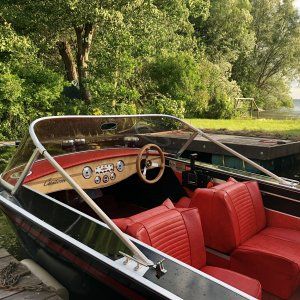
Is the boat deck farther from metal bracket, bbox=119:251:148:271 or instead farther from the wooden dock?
metal bracket, bbox=119:251:148:271

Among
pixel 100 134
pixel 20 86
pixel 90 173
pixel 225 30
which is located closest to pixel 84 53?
pixel 20 86

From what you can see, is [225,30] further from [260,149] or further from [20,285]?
[20,285]

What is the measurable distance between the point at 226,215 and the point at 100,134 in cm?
171

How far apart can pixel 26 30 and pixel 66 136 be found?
775 cm

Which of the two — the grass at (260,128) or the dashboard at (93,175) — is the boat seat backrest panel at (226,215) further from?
the grass at (260,128)

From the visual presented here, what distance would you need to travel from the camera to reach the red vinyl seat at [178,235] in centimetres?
219

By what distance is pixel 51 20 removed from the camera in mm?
9711

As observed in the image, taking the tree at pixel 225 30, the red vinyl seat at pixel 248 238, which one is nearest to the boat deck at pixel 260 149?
the red vinyl seat at pixel 248 238

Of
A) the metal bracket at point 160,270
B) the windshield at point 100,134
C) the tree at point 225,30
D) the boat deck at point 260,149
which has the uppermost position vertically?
the tree at point 225,30

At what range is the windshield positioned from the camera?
3.22 m

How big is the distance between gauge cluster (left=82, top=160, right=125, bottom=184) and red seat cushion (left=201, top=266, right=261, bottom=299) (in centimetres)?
161

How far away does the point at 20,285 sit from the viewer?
9.06ft

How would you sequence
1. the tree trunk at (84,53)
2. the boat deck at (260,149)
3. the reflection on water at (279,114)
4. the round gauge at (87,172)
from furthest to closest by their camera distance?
the reflection on water at (279,114) → the tree trunk at (84,53) → the boat deck at (260,149) → the round gauge at (87,172)

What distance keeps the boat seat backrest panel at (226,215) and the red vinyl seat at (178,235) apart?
1.26 ft
